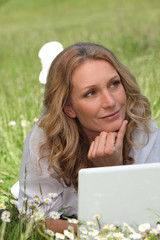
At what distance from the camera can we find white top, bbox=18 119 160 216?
2.61 m

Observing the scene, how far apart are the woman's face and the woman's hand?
7cm

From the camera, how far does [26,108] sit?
4.41 metres

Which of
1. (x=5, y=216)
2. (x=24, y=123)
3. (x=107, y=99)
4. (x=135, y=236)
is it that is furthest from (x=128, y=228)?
(x=24, y=123)

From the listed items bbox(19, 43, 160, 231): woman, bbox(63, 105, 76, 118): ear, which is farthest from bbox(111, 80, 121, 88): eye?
bbox(63, 105, 76, 118): ear

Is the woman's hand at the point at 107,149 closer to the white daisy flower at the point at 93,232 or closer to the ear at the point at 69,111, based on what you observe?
the ear at the point at 69,111

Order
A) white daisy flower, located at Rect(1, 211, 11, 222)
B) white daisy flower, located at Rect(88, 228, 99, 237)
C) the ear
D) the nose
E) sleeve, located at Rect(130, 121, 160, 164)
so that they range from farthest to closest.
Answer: sleeve, located at Rect(130, 121, 160, 164) < the ear < the nose < white daisy flower, located at Rect(1, 211, 11, 222) < white daisy flower, located at Rect(88, 228, 99, 237)

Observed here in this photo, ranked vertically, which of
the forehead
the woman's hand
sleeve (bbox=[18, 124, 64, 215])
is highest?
the forehead

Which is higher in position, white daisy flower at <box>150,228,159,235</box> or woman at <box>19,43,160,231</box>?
woman at <box>19,43,160,231</box>

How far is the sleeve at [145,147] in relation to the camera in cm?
272

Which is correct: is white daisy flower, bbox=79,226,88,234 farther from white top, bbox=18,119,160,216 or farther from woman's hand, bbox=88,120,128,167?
white top, bbox=18,119,160,216

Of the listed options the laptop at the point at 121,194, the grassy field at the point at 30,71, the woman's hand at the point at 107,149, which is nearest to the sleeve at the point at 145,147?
the woman's hand at the point at 107,149

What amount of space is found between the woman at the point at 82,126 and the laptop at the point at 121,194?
1.59 feet

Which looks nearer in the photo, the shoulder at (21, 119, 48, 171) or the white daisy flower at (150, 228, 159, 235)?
the white daisy flower at (150, 228, 159, 235)

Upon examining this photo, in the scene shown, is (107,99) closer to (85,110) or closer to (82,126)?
(85,110)
